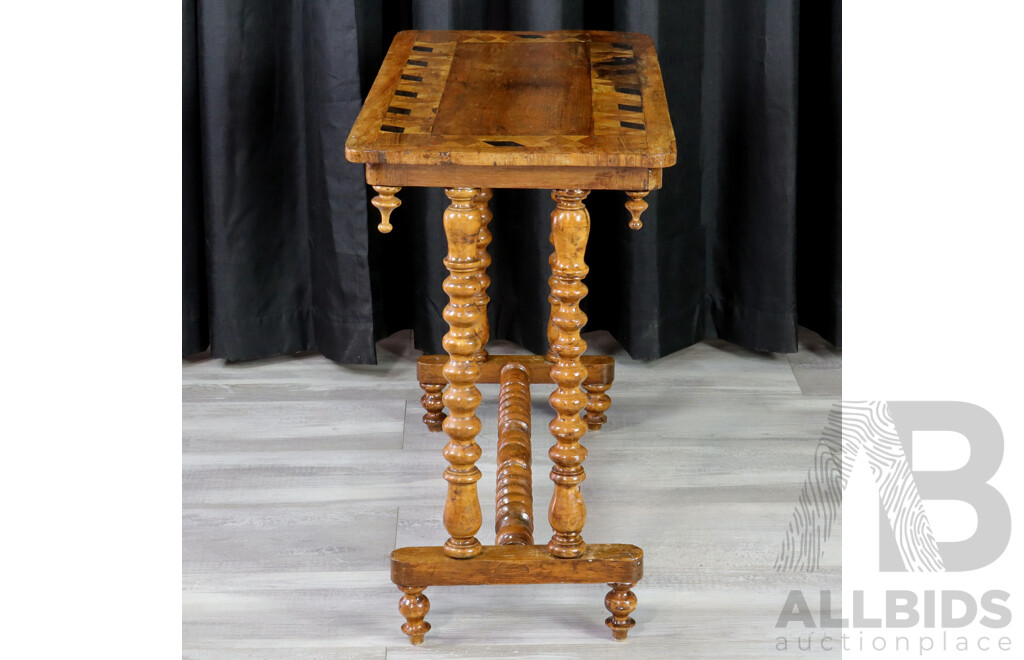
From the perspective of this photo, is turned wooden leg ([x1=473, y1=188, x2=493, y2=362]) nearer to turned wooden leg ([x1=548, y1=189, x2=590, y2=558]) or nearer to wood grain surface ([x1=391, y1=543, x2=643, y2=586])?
turned wooden leg ([x1=548, y1=189, x2=590, y2=558])

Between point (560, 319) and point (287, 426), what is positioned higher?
point (560, 319)

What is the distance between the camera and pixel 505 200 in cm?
241

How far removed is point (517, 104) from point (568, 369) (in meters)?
0.38

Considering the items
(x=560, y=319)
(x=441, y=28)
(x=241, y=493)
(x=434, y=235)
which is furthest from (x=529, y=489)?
(x=441, y=28)

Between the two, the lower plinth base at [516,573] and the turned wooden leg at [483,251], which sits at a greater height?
the turned wooden leg at [483,251]

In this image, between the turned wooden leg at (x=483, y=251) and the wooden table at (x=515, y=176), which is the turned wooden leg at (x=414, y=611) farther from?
the turned wooden leg at (x=483, y=251)

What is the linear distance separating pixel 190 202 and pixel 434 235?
49cm

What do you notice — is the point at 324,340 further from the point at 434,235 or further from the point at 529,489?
the point at 529,489

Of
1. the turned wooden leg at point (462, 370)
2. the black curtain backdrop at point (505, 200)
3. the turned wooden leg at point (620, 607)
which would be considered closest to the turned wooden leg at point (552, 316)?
the turned wooden leg at point (462, 370)

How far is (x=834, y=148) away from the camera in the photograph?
237 cm

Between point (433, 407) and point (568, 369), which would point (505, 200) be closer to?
point (433, 407)

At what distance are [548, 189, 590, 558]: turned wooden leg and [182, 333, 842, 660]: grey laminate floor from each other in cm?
16

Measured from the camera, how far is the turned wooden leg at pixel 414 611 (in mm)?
1679

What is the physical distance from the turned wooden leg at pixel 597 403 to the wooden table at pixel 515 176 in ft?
0.90
